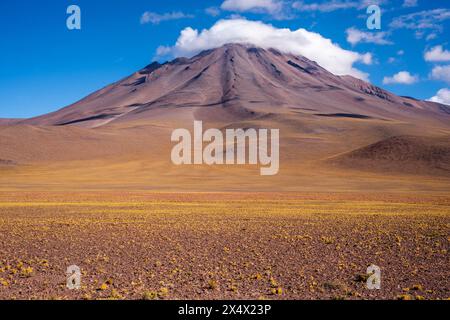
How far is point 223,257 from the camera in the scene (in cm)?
1514

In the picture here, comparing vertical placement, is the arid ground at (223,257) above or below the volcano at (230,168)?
below

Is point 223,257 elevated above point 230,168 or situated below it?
below

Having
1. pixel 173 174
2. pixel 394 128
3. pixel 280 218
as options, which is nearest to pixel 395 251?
pixel 280 218

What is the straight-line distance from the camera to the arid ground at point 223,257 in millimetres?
11398

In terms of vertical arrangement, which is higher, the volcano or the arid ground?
the volcano

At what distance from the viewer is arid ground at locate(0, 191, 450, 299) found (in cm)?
1140

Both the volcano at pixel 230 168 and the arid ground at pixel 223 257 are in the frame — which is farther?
the volcano at pixel 230 168

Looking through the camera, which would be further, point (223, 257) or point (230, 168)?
point (230, 168)

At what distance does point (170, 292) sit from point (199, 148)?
116741 millimetres

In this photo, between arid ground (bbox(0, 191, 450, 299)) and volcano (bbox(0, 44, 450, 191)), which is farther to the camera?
volcano (bbox(0, 44, 450, 191))

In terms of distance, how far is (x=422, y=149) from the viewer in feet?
333
